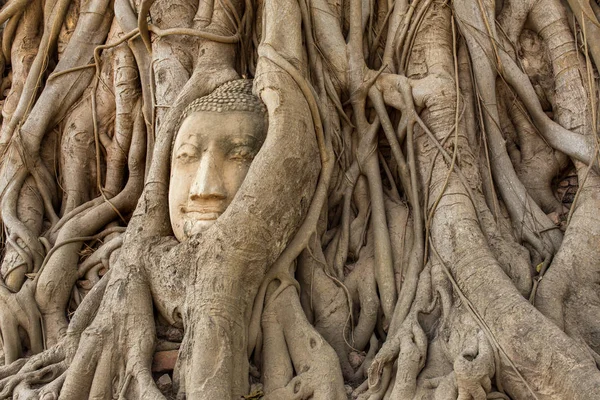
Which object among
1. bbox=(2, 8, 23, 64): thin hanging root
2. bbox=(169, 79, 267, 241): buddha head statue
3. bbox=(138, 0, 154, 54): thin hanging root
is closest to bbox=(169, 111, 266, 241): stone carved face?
bbox=(169, 79, 267, 241): buddha head statue

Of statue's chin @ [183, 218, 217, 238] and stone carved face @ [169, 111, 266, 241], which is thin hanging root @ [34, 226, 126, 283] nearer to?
stone carved face @ [169, 111, 266, 241]

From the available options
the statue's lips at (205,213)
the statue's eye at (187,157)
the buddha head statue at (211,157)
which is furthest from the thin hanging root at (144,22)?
the statue's lips at (205,213)

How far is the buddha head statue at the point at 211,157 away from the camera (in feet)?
10.2

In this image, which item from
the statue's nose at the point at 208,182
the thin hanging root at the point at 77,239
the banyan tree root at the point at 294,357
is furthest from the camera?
the thin hanging root at the point at 77,239

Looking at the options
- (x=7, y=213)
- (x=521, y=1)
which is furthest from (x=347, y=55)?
(x=7, y=213)

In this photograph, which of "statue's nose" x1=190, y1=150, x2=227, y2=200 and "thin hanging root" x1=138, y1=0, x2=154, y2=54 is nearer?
"statue's nose" x1=190, y1=150, x2=227, y2=200

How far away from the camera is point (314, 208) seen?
3207 millimetres

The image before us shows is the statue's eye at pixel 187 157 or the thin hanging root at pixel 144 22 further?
the thin hanging root at pixel 144 22

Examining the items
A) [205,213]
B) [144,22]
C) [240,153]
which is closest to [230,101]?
[240,153]

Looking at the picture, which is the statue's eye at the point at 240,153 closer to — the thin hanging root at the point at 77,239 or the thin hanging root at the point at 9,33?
the thin hanging root at the point at 77,239

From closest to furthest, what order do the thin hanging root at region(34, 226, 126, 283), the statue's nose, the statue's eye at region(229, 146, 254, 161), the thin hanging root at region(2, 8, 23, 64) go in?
the statue's nose → the statue's eye at region(229, 146, 254, 161) → the thin hanging root at region(34, 226, 126, 283) → the thin hanging root at region(2, 8, 23, 64)

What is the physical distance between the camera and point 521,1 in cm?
385

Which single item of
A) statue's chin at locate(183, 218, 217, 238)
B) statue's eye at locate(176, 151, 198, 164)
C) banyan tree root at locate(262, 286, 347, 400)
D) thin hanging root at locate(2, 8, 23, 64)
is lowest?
banyan tree root at locate(262, 286, 347, 400)

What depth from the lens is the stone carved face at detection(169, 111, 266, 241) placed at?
310cm
